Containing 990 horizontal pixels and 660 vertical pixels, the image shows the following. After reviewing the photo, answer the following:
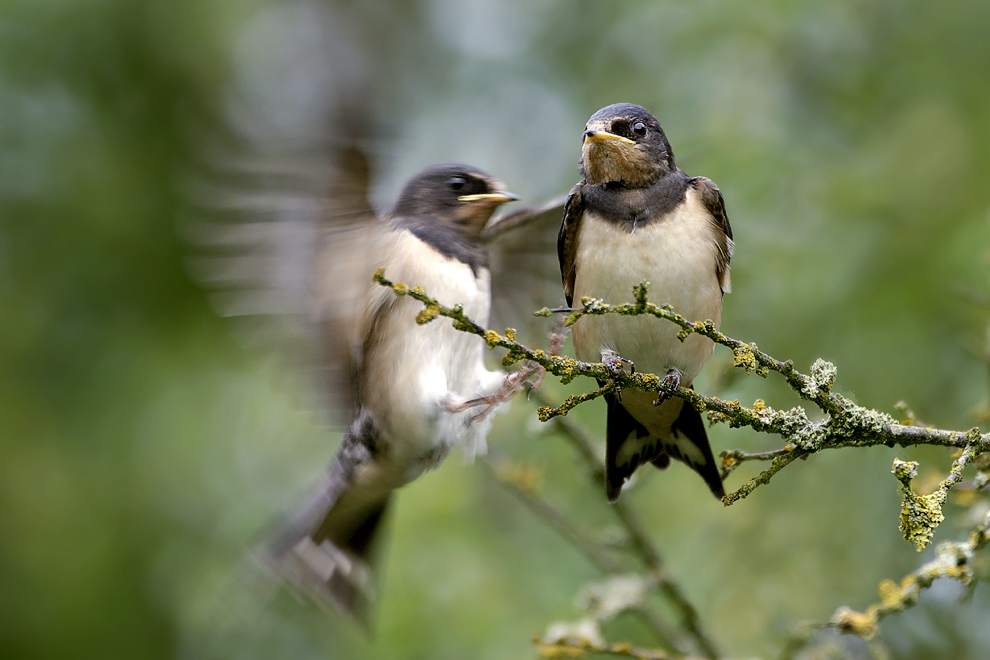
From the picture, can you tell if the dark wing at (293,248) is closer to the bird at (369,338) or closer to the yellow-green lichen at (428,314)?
the bird at (369,338)

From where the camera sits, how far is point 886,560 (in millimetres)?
4738

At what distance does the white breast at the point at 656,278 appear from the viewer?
3266mm

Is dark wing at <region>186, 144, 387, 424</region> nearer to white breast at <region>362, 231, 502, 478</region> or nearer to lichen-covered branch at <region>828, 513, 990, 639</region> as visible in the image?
white breast at <region>362, 231, 502, 478</region>

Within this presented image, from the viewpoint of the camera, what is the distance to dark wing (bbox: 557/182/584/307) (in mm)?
3537

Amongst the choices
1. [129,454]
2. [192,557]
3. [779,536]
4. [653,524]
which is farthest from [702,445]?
[129,454]

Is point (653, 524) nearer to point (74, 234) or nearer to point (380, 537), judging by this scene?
point (380, 537)

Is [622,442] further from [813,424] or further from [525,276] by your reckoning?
[813,424]

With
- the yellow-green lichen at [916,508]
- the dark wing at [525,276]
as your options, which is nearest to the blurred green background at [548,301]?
the dark wing at [525,276]

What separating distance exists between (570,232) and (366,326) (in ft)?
2.76

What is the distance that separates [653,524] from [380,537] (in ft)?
7.99

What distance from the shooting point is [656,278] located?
326cm

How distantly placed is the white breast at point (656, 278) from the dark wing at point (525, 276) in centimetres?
70

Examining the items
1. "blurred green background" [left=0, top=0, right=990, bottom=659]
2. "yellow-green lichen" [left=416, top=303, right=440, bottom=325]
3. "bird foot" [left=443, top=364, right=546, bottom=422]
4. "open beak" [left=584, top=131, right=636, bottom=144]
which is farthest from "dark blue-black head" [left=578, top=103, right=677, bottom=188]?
"yellow-green lichen" [left=416, top=303, right=440, bottom=325]

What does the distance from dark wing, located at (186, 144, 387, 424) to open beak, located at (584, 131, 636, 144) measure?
2.59 feet
